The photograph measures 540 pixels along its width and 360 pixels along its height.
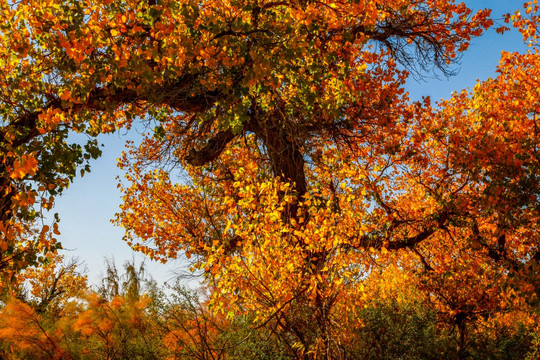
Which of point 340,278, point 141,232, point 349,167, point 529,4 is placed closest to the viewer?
point 340,278

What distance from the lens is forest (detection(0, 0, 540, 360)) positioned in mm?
6500

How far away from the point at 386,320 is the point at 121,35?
7.25 meters

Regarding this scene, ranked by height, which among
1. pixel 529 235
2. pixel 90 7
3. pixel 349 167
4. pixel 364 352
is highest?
pixel 90 7

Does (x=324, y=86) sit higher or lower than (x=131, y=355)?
higher

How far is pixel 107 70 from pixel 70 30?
0.82 meters

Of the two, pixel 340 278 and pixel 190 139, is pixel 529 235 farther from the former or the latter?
pixel 190 139

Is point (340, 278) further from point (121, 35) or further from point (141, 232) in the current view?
point (141, 232)

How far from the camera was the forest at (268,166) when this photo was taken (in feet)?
21.3

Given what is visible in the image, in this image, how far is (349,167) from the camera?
27.9ft

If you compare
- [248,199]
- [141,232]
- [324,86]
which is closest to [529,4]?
[324,86]

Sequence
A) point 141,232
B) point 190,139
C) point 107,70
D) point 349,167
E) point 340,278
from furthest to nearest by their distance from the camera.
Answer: point 141,232 → point 190,139 → point 349,167 → point 107,70 → point 340,278

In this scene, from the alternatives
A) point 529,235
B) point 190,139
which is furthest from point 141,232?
point 529,235

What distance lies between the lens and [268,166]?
34.0 feet

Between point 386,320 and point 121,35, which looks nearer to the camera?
point 121,35
